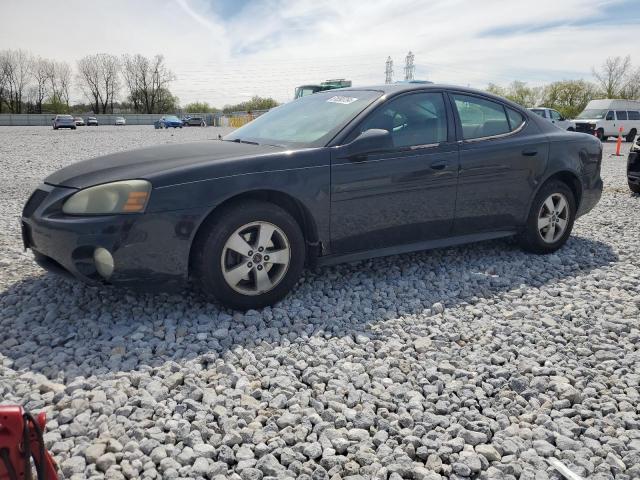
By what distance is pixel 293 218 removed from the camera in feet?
12.4

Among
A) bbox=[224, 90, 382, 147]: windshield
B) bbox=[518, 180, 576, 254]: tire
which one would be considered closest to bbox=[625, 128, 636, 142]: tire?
bbox=[518, 180, 576, 254]: tire

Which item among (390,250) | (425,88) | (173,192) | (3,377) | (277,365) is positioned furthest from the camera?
(425,88)

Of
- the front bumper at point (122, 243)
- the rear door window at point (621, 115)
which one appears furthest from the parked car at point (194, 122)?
the front bumper at point (122, 243)

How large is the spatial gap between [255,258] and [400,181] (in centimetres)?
128

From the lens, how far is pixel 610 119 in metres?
26.6

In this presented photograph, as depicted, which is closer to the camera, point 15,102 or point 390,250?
point 390,250

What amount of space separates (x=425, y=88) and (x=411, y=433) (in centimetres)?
300

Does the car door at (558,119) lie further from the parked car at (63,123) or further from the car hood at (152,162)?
the parked car at (63,123)

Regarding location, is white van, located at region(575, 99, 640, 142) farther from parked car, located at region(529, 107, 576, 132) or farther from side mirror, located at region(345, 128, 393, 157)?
side mirror, located at region(345, 128, 393, 157)

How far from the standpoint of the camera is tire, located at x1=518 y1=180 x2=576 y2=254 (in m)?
4.99

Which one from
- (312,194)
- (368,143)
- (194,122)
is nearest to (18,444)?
(312,194)

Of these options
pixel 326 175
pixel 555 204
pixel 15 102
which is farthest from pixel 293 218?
pixel 15 102

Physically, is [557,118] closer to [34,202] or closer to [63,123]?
[34,202]

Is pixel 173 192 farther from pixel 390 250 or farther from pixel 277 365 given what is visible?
pixel 390 250
